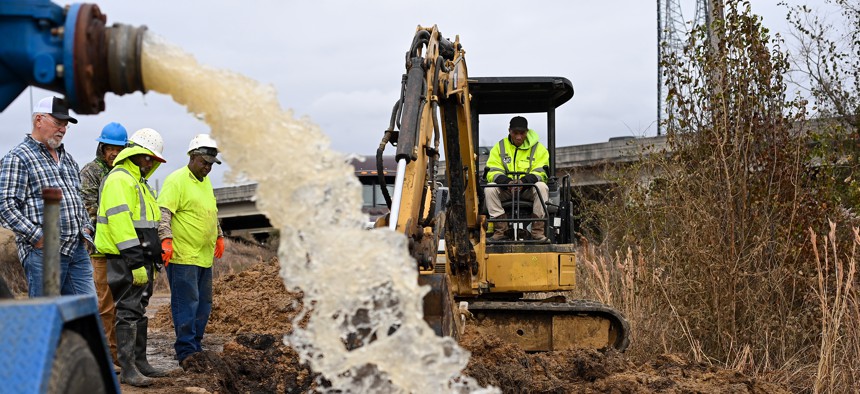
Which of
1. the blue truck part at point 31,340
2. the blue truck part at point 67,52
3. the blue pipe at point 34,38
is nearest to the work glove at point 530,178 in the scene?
the blue truck part at point 67,52

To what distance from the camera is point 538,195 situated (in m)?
8.78

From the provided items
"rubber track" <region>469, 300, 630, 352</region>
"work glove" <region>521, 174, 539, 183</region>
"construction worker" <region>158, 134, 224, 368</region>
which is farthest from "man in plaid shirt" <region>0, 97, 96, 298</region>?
"work glove" <region>521, 174, 539, 183</region>

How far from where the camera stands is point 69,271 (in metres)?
5.64

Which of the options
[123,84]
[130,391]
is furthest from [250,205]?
[123,84]

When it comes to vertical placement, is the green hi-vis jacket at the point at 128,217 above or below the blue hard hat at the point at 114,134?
below

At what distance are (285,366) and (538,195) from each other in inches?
112

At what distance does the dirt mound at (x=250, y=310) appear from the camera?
11016 mm

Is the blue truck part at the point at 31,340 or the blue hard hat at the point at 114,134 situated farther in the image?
the blue hard hat at the point at 114,134

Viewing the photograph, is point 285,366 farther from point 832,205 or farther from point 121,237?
point 832,205

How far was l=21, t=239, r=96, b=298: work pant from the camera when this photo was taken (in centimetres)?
547

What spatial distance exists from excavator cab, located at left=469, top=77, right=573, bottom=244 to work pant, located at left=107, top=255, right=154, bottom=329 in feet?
10.0

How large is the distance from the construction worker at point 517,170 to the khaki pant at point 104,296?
3404 mm

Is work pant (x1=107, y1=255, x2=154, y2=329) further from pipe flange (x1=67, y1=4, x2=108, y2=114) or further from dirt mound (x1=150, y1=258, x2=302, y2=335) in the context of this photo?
pipe flange (x1=67, y1=4, x2=108, y2=114)

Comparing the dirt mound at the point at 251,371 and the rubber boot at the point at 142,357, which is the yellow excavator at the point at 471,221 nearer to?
the dirt mound at the point at 251,371
